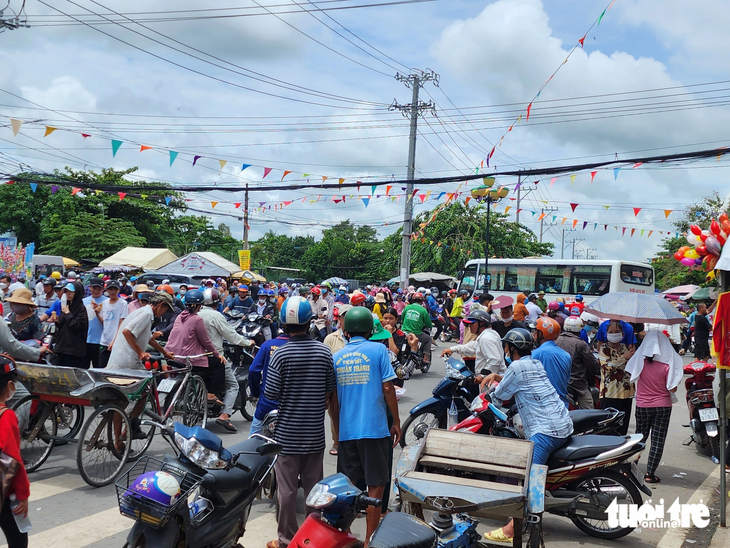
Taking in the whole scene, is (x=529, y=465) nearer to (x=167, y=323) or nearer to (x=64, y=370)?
(x=64, y=370)

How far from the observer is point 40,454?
19.2 feet

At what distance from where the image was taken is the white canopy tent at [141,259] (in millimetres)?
30672

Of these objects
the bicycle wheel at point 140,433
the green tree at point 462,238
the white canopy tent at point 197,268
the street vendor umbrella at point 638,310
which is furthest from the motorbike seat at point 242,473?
the green tree at point 462,238

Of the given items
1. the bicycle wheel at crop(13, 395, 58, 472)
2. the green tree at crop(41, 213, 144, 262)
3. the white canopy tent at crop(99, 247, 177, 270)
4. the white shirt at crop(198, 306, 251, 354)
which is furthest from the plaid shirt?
the green tree at crop(41, 213, 144, 262)

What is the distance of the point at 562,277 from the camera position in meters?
23.3

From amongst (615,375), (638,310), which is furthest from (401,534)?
(638,310)

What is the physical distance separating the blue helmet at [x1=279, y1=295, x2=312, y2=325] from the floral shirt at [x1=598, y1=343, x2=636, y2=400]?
14.6 ft

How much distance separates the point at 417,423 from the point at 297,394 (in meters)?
3.03

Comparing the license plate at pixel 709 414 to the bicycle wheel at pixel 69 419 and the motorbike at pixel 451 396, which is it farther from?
the bicycle wheel at pixel 69 419

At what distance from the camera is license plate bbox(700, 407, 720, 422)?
22.5ft

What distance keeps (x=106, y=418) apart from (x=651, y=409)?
17.4 ft

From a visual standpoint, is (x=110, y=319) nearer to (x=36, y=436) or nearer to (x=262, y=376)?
(x=36, y=436)

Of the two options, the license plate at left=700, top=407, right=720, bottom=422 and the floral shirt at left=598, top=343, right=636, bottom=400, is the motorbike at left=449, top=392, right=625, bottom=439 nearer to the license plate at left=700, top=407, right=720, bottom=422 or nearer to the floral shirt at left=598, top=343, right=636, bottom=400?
the floral shirt at left=598, top=343, right=636, bottom=400

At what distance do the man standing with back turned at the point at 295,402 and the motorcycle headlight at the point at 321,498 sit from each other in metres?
0.87
